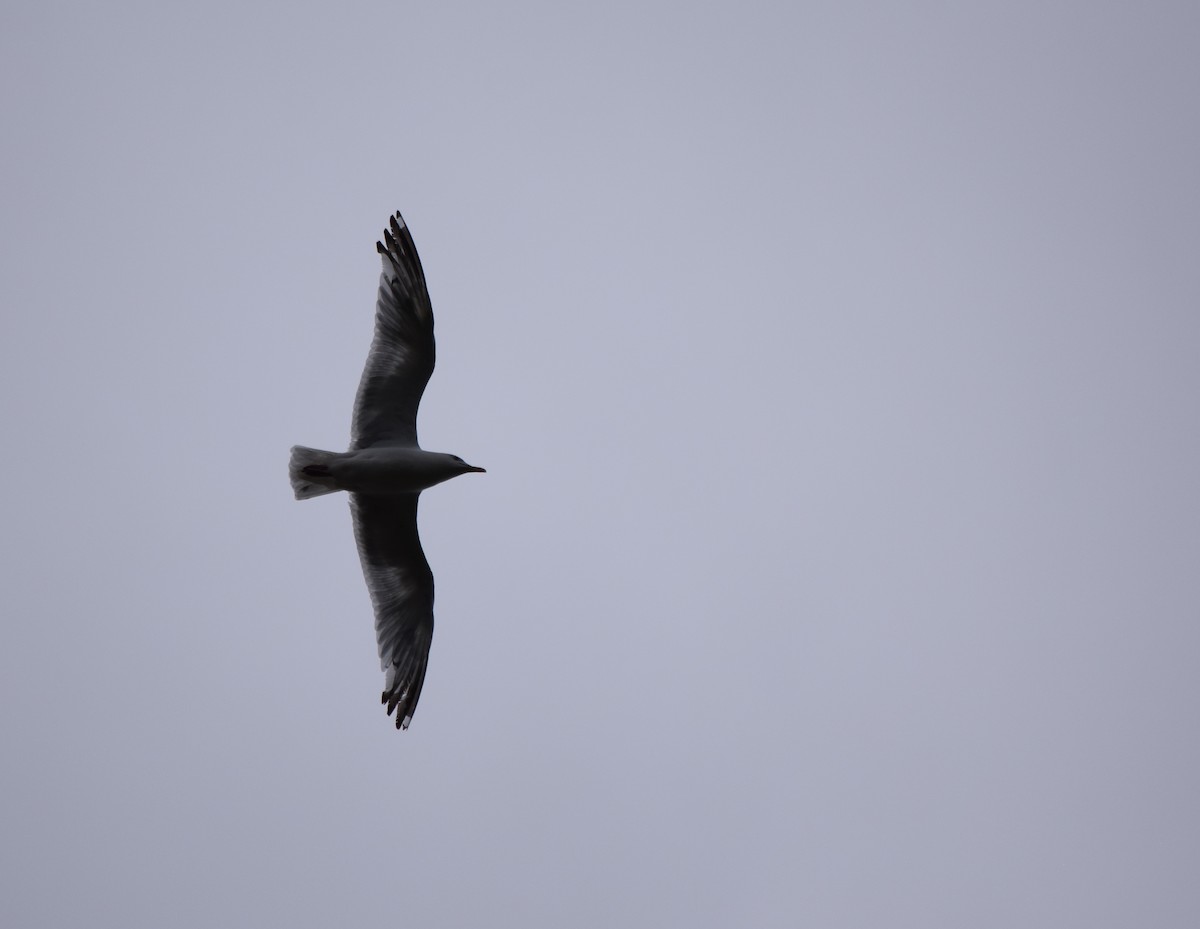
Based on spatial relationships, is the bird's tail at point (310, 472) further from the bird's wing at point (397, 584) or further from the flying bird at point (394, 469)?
the bird's wing at point (397, 584)

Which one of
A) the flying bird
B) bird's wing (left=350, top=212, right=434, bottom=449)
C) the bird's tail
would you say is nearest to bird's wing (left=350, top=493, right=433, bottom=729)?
the flying bird

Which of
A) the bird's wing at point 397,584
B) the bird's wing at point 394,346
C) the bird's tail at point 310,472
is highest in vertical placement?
the bird's wing at point 394,346

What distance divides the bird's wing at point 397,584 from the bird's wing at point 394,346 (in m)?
0.94

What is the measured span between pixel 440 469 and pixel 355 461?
2.97 ft

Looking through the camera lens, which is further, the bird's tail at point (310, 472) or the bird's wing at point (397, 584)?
the bird's wing at point (397, 584)

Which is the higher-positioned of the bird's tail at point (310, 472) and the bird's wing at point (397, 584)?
the bird's tail at point (310, 472)

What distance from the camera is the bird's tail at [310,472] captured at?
1206 cm

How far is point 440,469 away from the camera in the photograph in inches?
480

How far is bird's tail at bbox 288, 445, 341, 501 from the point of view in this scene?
475 inches

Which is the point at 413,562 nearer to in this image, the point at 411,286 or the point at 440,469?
the point at 440,469

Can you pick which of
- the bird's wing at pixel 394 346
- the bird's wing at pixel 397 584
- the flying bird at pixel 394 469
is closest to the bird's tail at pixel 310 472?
the flying bird at pixel 394 469

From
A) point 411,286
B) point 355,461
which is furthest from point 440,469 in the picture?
point 411,286

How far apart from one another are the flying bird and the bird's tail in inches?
0.4

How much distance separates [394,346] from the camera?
492 inches
